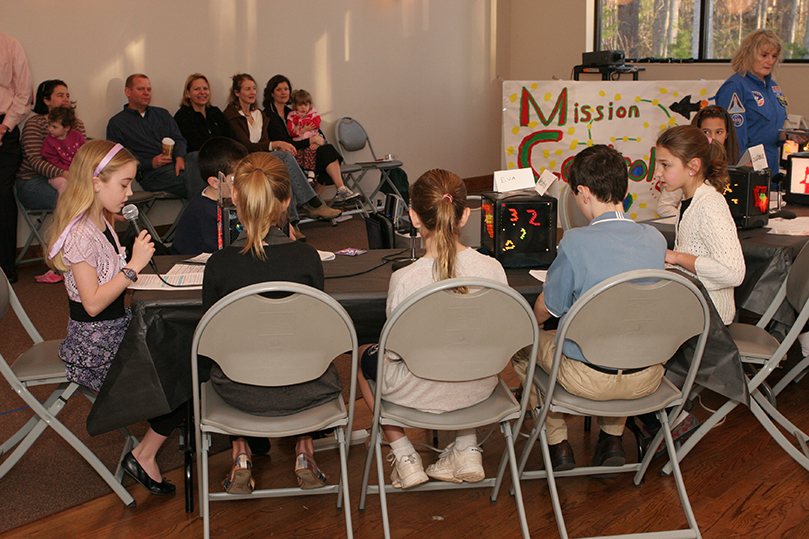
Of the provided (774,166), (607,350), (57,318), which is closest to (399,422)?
(607,350)

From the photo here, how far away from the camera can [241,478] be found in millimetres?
1999

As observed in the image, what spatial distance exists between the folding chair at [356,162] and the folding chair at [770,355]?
435 centimetres

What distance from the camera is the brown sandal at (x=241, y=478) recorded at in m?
2.00

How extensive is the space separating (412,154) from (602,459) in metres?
5.91

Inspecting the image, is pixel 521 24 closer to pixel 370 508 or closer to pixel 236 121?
pixel 236 121

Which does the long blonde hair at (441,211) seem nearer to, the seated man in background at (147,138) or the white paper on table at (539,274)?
the white paper on table at (539,274)

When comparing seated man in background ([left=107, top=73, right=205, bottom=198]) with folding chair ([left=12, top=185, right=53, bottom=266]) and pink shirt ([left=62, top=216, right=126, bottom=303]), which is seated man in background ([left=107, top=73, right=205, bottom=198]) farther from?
pink shirt ([left=62, top=216, right=126, bottom=303])

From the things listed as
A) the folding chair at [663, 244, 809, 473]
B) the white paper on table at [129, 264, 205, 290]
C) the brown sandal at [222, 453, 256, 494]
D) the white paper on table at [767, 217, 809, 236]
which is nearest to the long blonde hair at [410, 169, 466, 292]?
the white paper on table at [129, 264, 205, 290]

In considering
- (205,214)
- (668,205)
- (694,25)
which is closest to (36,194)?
(205,214)

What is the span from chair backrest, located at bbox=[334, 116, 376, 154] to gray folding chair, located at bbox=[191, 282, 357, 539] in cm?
515

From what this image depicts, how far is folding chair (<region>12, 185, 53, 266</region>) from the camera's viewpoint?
4.82m

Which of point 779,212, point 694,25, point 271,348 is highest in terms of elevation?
point 694,25

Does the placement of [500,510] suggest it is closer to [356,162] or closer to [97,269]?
[97,269]

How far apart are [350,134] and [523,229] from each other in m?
4.77
